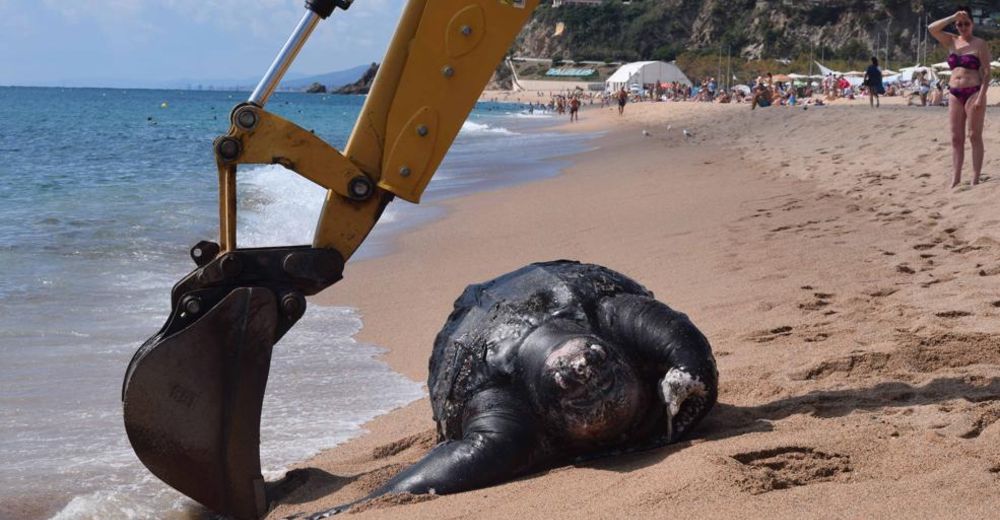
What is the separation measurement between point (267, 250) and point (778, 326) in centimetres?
275

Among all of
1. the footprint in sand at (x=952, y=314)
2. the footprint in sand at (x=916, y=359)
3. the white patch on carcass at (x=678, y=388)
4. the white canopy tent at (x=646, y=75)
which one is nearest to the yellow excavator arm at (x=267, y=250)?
the white patch on carcass at (x=678, y=388)

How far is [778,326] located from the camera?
5.42 meters

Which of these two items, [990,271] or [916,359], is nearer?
[916,359]

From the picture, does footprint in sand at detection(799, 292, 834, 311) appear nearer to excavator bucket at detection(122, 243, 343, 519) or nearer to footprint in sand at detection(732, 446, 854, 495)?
footprint in sand at detection(732, 446, 854, 495)

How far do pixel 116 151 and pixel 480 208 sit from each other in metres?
19.0

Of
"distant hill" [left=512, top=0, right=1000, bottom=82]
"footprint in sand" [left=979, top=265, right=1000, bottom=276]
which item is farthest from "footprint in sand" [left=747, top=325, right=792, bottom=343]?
"distant hill" [left=512, top=0, right=1000, bottom=82]

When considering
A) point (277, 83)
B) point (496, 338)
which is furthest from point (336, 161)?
point (496, 338)

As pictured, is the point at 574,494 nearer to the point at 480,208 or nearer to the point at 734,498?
the point at 734,498

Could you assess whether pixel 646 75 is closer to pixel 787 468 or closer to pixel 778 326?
pixel 778 326

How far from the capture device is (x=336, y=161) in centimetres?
390

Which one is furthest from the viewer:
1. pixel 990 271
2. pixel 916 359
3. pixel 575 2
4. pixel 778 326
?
pixel 575 2

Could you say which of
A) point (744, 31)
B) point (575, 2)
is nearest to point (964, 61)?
point (744, 31)

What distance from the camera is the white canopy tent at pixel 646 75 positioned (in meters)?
83.9

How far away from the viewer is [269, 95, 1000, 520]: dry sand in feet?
10.1
